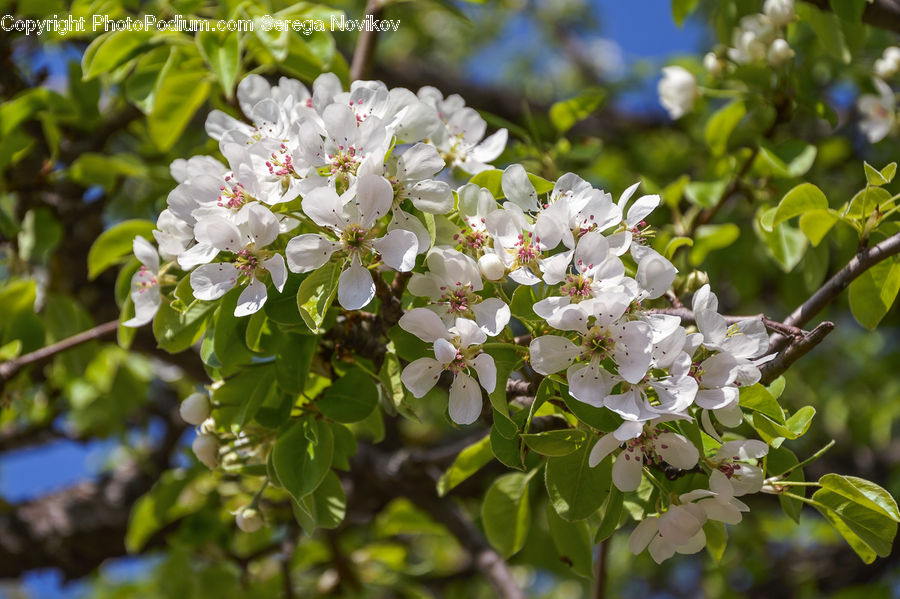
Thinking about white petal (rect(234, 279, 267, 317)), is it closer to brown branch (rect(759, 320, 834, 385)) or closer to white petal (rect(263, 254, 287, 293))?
white petal (rect(263, 254, 287, 293))

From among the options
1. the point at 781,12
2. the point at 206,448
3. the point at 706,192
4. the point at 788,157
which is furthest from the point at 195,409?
the point at 781,12

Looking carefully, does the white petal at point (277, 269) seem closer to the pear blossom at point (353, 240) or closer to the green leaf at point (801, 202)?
the pear blossom at point (353, 240)

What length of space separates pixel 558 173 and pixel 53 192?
5.26 feet

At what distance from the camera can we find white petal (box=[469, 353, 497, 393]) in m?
1.23

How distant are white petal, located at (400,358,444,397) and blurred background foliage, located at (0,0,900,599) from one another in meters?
0.38

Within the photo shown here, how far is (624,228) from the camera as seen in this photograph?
4.58 feet

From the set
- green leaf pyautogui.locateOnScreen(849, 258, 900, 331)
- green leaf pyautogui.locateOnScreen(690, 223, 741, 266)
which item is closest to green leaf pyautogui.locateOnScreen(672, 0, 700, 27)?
green leaf pyautogui.locateOnScreen(690, 223, 741, 266)

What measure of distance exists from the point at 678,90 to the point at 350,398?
1.48m

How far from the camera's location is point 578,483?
1.36 meters

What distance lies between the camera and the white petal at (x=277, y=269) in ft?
4.29

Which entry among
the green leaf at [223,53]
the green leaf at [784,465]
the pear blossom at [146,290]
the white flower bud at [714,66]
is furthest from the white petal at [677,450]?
the white flower bud at [714,66]

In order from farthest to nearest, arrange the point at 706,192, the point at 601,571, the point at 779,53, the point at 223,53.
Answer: the point at 706,192 < the point at 779,53 < the point at 601,571 < the point at 223,53

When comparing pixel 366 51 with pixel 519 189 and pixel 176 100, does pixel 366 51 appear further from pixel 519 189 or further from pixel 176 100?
pixel 519 189

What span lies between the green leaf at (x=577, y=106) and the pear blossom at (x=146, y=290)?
46.6 inches
